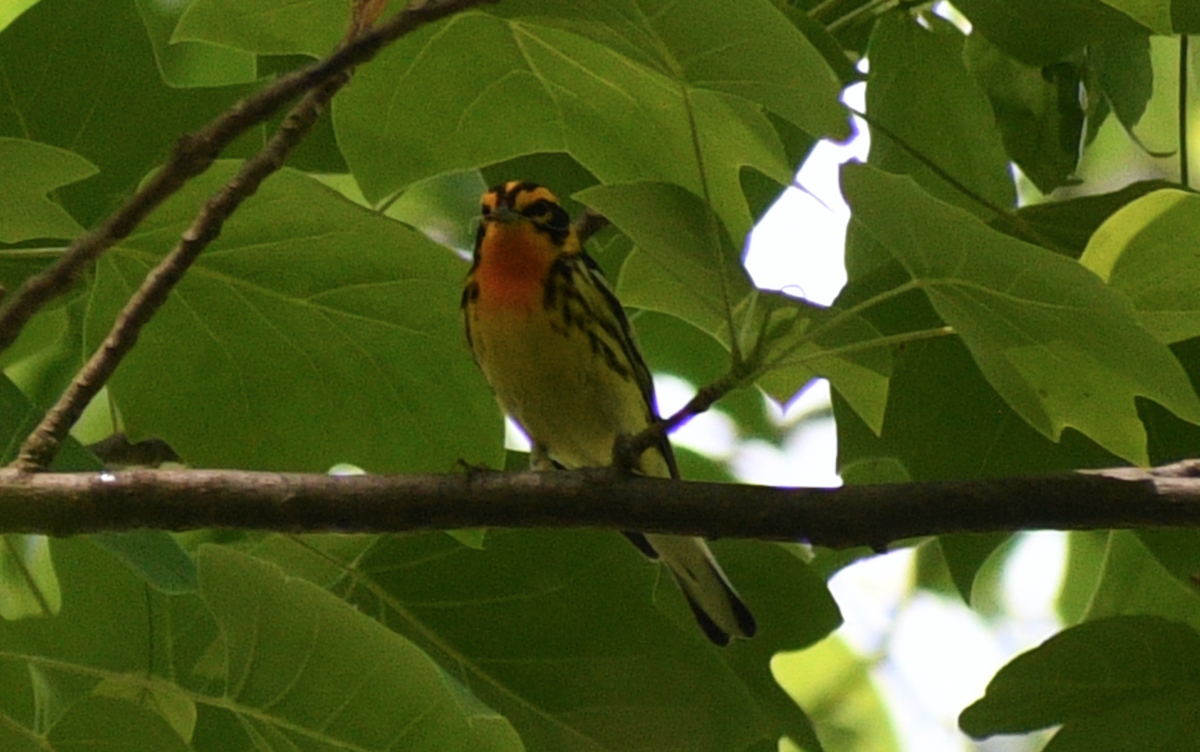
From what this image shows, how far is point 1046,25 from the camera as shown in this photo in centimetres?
151

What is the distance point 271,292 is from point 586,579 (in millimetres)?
473

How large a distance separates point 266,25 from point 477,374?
0.43 metres

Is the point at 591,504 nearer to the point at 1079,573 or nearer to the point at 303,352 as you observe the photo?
the point at 303,352

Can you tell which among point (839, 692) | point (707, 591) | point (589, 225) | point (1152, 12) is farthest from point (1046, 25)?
point (839, 692)

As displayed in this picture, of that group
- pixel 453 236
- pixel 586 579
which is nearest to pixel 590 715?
pixel 586 579

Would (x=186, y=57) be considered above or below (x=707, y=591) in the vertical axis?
above

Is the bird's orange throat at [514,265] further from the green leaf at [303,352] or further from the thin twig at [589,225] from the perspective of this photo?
the green leaf at [303,352]

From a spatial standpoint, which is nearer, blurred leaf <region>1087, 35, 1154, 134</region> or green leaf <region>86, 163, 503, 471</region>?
green leaf <region>86, 163, 503, 471</region>

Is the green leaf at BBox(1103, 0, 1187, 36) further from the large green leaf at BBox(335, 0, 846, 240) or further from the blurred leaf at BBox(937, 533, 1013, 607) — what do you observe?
the blurred leaf at BBox(937, 533, 1013, 607)

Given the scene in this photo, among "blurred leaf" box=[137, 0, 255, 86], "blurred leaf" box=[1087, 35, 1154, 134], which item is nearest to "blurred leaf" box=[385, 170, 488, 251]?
"blurred leaf" box=[137, 0, 255, 86]

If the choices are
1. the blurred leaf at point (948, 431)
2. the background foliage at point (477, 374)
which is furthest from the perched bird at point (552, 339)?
the blurred leaf at point (948, 431)

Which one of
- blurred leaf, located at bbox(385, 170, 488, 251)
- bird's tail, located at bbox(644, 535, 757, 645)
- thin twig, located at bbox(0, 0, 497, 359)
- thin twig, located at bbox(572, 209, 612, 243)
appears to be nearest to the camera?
thin twig, located at bbox(0, 0, 497, 359)

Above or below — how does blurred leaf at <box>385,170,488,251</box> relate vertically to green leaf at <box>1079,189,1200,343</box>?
above

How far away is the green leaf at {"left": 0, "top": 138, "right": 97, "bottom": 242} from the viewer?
1.22 metres
